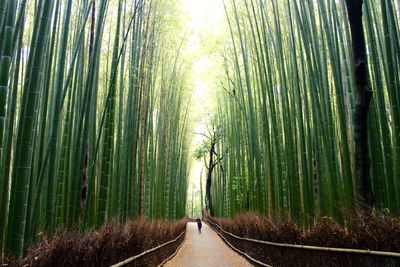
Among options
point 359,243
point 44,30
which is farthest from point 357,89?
point 44,30

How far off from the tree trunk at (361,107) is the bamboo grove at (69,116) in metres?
2.16

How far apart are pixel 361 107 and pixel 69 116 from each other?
283 centimetres

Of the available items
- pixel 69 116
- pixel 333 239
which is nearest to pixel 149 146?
pixel 69 116

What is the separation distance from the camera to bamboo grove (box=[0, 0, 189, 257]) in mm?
2398

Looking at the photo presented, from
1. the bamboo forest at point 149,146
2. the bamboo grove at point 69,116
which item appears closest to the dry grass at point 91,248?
the bamboo forest at point 149,146

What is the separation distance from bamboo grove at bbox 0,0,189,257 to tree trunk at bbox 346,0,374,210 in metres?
2.16

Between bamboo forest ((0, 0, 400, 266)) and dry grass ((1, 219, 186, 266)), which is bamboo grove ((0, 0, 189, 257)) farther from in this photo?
dry grass ((1, 219, 186, 266))

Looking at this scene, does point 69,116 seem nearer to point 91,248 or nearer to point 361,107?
point 91,248

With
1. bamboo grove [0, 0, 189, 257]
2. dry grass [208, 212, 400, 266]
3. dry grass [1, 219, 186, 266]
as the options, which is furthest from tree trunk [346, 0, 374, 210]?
bamboo grove [0, 0, 189, 257]

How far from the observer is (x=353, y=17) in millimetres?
3135

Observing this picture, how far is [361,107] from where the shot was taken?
3.09 m

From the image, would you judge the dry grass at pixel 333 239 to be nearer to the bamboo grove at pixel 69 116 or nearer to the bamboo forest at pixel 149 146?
the bamboo forest at pixel 149 146

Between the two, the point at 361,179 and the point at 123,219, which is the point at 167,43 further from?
the point at 361,179

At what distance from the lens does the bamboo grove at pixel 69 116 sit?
240 centimetres
